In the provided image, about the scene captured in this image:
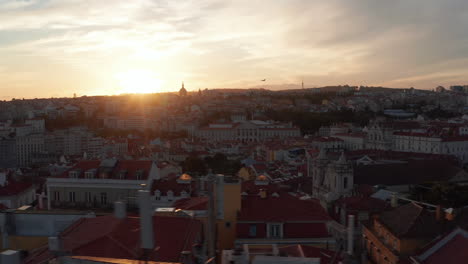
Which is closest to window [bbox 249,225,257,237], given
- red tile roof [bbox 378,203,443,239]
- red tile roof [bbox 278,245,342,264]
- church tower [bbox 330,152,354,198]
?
red tile roof [bbox 278,245,342,264]

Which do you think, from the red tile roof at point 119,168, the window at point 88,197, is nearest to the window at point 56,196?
the red tile roof at point 119,168

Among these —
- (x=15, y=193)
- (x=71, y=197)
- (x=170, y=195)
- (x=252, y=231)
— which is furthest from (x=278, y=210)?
(x=15, y=193)

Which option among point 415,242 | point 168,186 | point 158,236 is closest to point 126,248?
point 158,236

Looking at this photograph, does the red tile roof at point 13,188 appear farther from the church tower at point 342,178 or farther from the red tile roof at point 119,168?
the church tower at point 342,178

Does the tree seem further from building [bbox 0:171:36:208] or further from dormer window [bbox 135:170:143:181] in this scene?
dormer window [bbox 135:170:143:181]

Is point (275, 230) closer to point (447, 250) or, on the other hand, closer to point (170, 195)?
point (447, 250)

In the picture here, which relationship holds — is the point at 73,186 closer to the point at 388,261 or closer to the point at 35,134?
the point at 388,261
